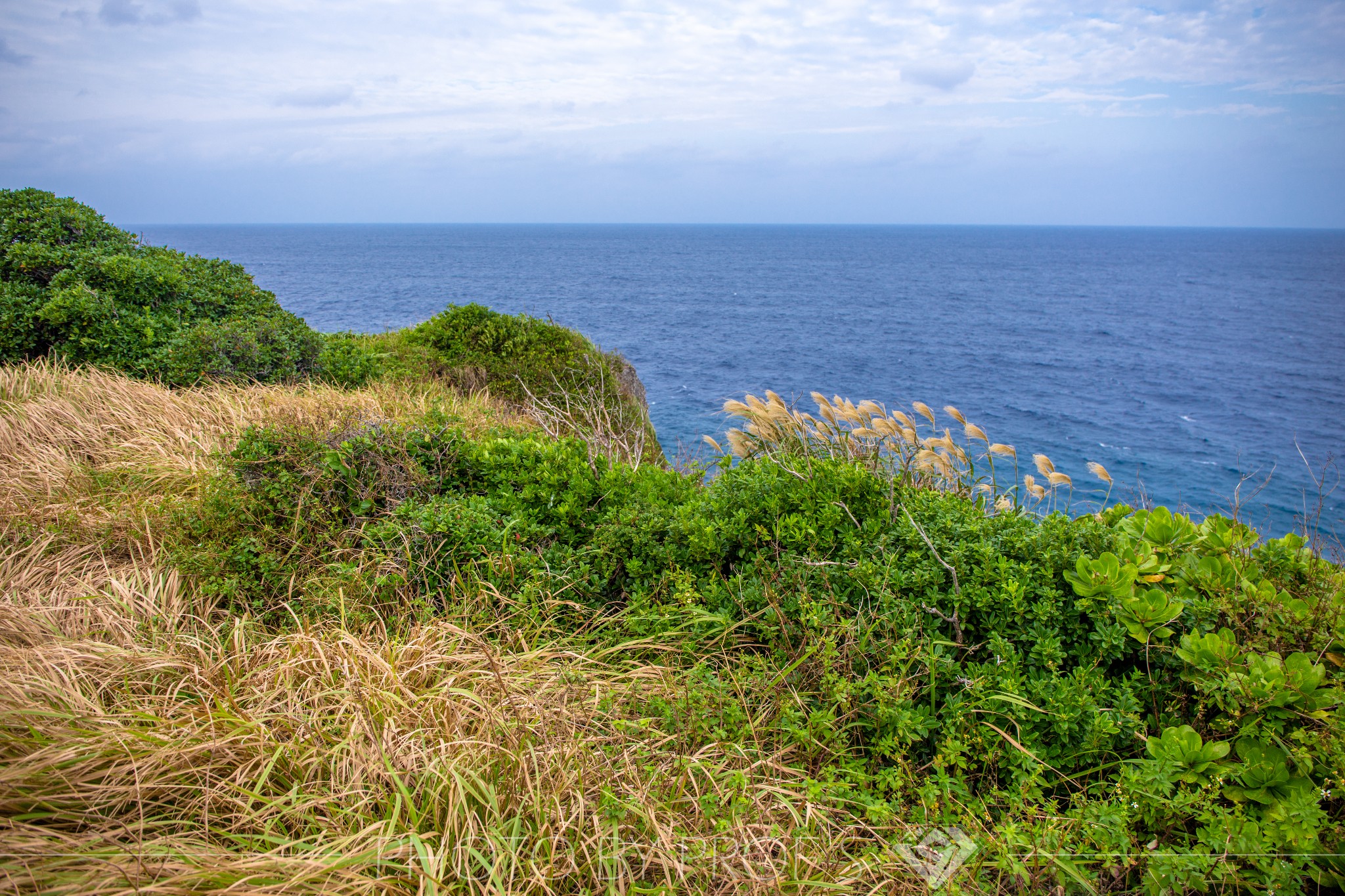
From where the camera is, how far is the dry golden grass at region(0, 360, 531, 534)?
514 cm

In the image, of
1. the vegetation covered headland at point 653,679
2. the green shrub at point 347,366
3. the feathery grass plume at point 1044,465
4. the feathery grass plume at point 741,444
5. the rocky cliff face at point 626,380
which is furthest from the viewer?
the rocky cliff face at point 626,380

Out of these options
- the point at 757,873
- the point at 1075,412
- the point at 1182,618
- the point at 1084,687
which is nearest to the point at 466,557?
the point at 757,873

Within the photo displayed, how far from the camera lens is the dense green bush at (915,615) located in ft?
7.98

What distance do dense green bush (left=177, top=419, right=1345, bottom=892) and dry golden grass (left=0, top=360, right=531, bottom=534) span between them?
107cm

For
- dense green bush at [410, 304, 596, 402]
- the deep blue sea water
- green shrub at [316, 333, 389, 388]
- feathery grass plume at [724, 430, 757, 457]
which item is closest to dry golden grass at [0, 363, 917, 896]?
feathery grass plume at [724, 430, 757, 457]

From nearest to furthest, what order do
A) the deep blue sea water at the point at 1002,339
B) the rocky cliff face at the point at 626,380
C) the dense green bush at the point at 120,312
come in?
1. the dense green bush at the point at 120,312
2. the rocky cliff face at the point at 626,380
3. the deep blue sea water at the point at 1002,339

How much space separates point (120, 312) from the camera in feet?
26.2

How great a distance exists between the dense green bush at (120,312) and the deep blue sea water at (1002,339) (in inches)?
146

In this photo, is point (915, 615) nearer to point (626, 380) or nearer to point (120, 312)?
point (626, 380)

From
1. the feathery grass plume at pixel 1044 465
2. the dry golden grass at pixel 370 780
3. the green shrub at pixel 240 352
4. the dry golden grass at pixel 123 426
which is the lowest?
the dry golden grass at pixel 370 780

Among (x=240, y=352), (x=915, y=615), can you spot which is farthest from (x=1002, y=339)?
(x=915, y=615)

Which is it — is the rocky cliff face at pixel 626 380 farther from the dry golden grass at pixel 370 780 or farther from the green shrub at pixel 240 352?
the dry golden grass at pixel 370 780

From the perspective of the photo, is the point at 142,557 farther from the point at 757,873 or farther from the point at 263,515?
the point at 757,873

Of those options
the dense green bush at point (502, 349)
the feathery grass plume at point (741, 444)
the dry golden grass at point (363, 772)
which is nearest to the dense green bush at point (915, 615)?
the dry golden grass at point (363, 772)
